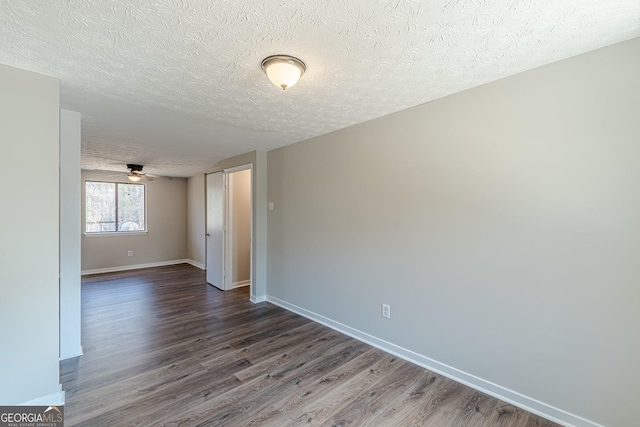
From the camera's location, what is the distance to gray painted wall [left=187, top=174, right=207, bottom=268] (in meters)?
6.72

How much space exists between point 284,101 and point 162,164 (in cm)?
396

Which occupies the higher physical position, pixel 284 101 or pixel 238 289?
pixel 284 101

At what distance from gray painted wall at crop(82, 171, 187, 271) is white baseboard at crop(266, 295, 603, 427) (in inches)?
215

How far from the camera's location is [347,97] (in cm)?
229

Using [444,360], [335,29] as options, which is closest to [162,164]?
[335,29]

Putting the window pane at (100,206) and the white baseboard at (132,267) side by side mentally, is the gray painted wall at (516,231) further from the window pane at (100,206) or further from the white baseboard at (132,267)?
the window pane at (100,206)

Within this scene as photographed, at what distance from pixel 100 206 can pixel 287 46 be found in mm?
6650

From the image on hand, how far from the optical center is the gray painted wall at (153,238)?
605cm

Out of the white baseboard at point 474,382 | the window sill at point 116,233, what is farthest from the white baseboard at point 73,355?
the window sill at point 116,233

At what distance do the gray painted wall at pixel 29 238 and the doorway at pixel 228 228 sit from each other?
280cm

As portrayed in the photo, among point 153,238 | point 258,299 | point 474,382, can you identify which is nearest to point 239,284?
point 258,299

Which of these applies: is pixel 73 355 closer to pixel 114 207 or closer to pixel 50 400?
pixel 50 400

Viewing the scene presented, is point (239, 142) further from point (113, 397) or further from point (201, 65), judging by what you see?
point (113, 397)

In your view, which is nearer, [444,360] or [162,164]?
[444,360]
